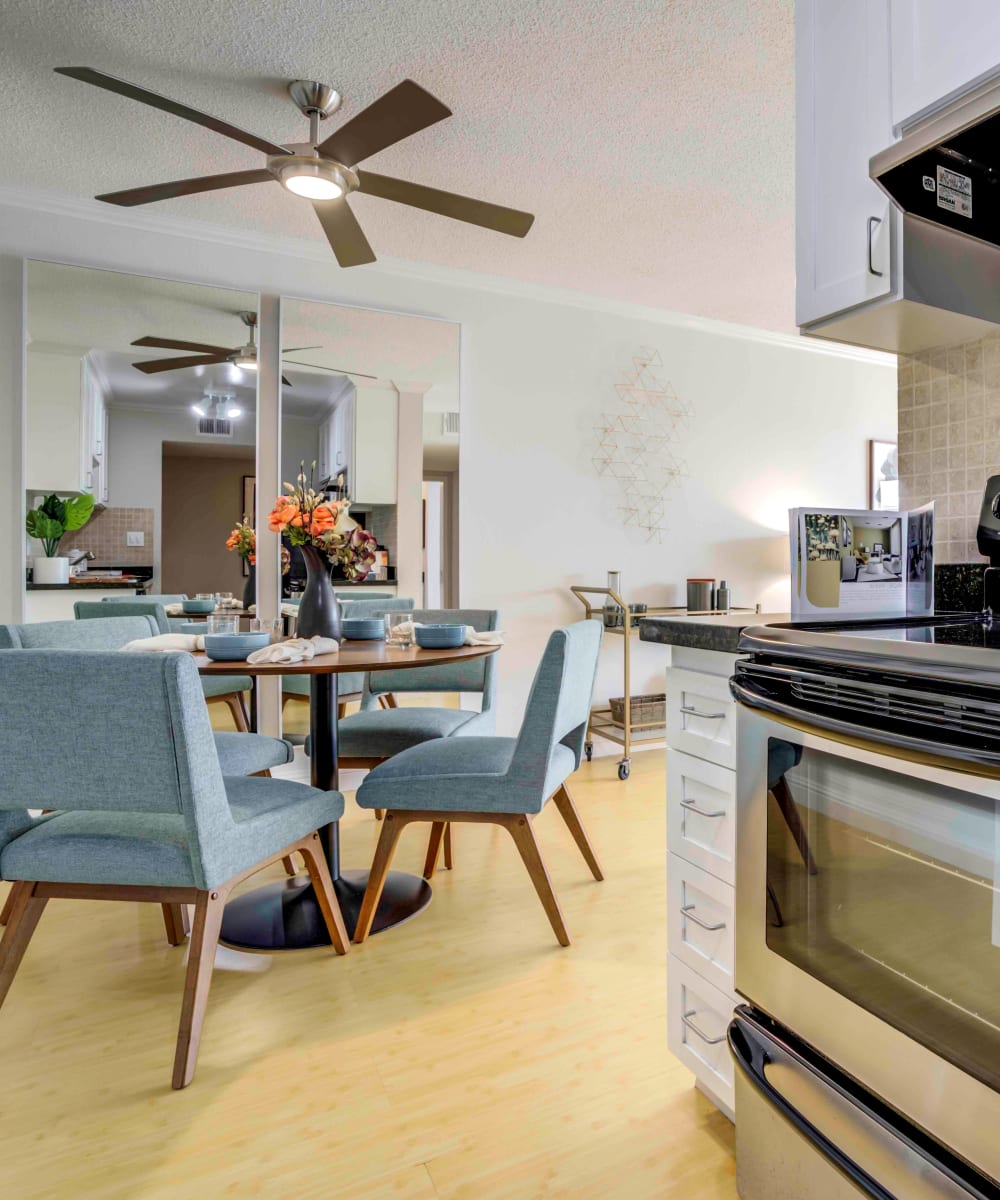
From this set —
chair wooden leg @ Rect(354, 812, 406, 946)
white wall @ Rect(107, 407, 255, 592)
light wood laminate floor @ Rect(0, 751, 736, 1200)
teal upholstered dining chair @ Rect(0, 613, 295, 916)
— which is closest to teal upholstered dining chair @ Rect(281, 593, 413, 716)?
teal upholstered dining chair @ Rect(0, 613, 295, 916)

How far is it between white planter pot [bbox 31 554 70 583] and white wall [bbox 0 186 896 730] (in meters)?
0.09

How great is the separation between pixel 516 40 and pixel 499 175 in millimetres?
737

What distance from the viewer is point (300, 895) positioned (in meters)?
2.30

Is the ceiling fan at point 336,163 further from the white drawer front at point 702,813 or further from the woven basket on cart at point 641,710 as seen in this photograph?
the woven basket on cart at point 641,710

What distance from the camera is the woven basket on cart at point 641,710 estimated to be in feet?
13.4

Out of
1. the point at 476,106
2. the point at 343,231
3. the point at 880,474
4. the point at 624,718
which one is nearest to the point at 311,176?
the point at 343,231

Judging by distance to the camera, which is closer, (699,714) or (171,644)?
(699,714)

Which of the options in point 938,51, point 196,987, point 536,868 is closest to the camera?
point 938,51

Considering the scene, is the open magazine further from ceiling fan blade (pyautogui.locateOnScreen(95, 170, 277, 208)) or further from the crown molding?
ceiling fan blade (pyautogui.locateOnScreen(95, 170, 277, 208))

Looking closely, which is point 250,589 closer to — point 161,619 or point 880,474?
point 161,619

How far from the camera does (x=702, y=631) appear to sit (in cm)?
128

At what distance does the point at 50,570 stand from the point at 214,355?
1141 mm

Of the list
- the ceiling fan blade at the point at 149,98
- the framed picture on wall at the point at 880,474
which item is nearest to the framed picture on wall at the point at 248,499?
the ceiling fan blade at the point at 149,98

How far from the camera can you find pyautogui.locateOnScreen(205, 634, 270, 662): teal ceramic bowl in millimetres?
2031
